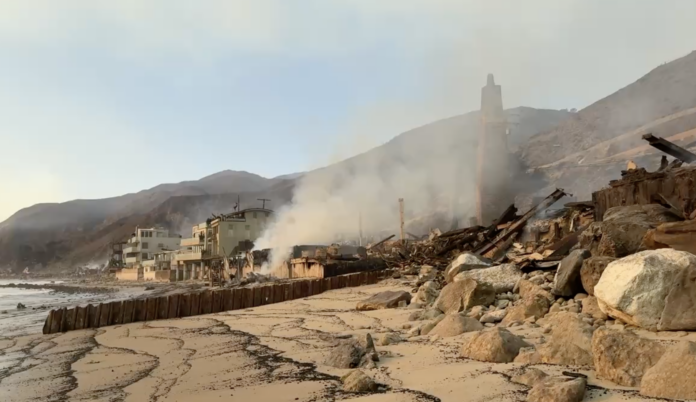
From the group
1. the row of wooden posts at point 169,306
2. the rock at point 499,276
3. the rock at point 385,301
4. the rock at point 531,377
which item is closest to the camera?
the rock at point 531,377

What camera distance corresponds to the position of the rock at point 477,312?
30.4 ft

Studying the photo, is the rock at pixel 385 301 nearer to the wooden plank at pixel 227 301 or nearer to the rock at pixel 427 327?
the rock at pixel 427 327

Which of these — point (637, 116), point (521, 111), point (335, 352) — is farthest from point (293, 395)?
point (521, 111)

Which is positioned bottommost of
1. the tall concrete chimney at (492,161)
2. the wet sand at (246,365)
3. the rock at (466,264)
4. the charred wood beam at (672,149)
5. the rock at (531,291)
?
the wet sand at (246,365)

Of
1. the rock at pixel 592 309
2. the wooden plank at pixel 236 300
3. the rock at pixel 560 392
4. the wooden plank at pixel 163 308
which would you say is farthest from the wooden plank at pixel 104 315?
the rock at pixel 560 392

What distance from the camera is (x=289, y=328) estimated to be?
40.1 ft

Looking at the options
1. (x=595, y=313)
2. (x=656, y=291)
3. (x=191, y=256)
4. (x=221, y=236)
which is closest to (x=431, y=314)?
(x=595, y=313)

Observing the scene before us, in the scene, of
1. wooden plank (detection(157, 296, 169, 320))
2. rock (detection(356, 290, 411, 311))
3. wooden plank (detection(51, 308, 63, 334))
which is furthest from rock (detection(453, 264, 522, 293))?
wooden plank (detection(51, 308, 63, 334))

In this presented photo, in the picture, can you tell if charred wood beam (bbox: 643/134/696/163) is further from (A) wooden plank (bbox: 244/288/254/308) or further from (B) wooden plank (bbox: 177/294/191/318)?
(B) wooden plank (bbox: 177/294/191/318)

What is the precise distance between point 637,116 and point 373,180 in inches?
1948

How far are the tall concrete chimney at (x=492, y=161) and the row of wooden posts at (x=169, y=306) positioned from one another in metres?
43.4

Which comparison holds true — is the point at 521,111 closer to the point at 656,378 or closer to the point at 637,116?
the point at 637,116

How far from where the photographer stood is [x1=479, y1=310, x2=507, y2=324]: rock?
28.7 ft

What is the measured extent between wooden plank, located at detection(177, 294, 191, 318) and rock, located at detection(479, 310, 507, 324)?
1272 centimetres
